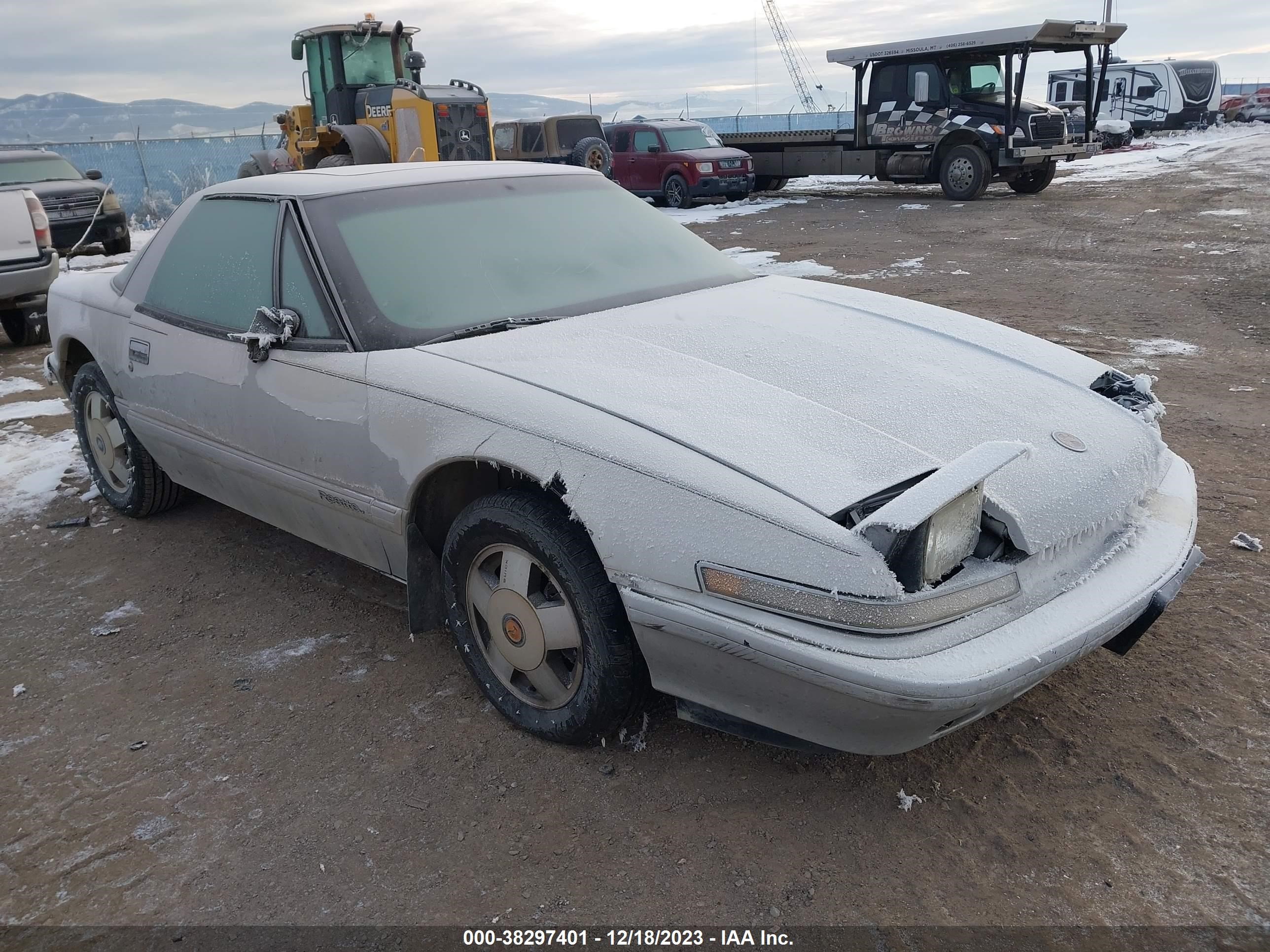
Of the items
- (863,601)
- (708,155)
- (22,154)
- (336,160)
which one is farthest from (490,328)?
(708,155)

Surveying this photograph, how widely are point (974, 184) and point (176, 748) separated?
1593 cm

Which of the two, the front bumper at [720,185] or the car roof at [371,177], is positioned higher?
the car roof at [371,177]

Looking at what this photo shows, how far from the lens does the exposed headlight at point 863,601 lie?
79.4 inches

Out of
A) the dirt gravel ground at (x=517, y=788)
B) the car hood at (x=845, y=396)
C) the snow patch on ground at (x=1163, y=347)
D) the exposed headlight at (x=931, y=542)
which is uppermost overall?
the car hood at (x=845, y=396)

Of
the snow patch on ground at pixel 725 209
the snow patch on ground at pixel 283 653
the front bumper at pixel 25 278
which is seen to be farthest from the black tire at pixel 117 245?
the snow patch on ground at pixel 283 653

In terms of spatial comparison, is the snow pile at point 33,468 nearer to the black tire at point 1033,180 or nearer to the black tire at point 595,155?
the black tire at point 595,155

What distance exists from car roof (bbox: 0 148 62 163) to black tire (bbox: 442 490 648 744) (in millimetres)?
13315

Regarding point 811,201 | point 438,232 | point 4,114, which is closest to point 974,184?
point 811,201

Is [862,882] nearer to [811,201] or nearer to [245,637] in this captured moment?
[245,637]

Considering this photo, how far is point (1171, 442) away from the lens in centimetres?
467

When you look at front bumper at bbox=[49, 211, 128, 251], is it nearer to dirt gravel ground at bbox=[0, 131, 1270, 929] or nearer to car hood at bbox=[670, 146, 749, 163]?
car hood at bbox=[670, 146, 749, 163]

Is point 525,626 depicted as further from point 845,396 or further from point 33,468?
point 33,468

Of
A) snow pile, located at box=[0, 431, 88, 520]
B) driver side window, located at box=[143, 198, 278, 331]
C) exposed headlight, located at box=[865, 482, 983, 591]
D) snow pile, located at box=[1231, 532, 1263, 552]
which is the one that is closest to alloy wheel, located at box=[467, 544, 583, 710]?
exposed headlight, located at box=[865, 482, 983, 591]

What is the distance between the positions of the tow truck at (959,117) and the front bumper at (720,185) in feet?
4.70
